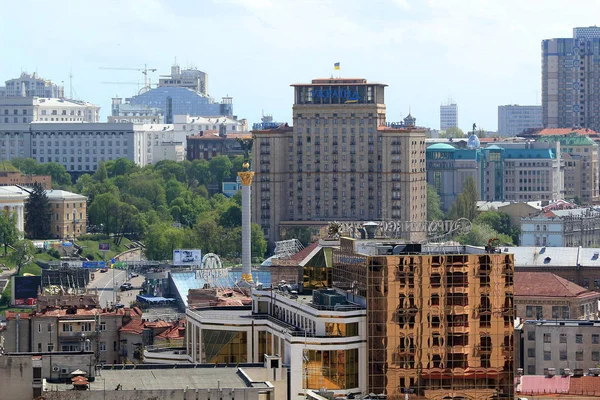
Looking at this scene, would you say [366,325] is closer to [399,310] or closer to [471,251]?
[399,310]

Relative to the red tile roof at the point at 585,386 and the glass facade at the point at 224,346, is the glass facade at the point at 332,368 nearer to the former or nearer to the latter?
the glass facade at the point at 224,346

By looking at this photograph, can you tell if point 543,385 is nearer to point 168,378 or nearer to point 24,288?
point 168,378

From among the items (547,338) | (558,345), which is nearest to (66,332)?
(547,338)

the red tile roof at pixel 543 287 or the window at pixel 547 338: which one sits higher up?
the red tile roof at pixel 543 287

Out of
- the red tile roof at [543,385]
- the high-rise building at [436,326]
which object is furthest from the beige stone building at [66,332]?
the high-rise building at [436,326]

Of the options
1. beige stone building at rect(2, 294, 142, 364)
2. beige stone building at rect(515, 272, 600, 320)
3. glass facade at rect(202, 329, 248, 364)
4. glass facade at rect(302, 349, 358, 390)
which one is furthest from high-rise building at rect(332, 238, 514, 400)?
beige stone building at rect(515, 272, 600, 320)

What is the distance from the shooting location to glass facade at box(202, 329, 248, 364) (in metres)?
112

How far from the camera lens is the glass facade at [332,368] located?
104 meters

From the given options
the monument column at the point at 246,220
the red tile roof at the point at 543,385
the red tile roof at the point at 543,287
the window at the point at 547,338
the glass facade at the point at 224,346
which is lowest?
the red tile roof at the point at 543,385

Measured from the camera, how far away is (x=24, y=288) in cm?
19650

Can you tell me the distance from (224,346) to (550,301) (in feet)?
154

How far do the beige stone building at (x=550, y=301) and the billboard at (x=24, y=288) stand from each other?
51.8 metres

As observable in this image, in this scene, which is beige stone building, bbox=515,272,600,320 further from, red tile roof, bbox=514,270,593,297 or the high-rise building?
the high-rise building

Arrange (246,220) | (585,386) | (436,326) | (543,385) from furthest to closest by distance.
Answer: (246,220) < (543,385) < (585,386) < (436,326)
